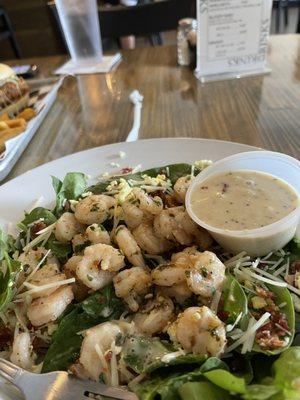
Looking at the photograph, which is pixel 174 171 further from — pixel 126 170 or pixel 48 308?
pixel 48 308

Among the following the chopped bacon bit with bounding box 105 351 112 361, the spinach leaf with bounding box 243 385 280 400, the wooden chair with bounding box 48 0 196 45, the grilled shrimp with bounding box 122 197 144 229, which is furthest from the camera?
the wooden chair with bounding box 48 0 196 45

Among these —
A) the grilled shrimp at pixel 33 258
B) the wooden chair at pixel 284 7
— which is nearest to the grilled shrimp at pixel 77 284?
the grilled shrimp at pixel 33 258

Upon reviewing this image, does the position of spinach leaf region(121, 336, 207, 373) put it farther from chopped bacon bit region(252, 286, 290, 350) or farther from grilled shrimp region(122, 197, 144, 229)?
grilled shrimp region(122, 197, 144, 229)

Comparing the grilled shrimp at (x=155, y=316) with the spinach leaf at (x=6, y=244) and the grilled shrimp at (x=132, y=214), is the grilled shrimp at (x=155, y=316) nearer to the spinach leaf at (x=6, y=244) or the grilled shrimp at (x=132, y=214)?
the grilled shrimp at (x=132, y=214)

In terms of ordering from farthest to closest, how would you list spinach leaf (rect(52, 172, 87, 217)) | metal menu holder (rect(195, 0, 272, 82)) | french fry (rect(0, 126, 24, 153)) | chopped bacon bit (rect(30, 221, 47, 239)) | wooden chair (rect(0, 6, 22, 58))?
wooden chair (rect(0, 6, 22, 58)), metal menu holder (rect(195, 0, 272, 82)), french fry (rect(0, 126, 24, 153)), spinach leaf (rect(52, 172, 87, 217)), chopped bacon bit (rect(30, 221, 47, 239))

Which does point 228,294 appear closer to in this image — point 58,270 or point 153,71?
point 58,270

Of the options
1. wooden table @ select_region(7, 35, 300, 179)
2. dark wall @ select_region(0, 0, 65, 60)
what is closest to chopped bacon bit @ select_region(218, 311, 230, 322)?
wooden table @ select_region(7, 35, 300, 179)

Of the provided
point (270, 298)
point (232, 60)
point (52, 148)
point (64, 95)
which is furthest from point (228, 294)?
point (64, 95)

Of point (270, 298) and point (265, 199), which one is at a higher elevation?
point (265, 199)
